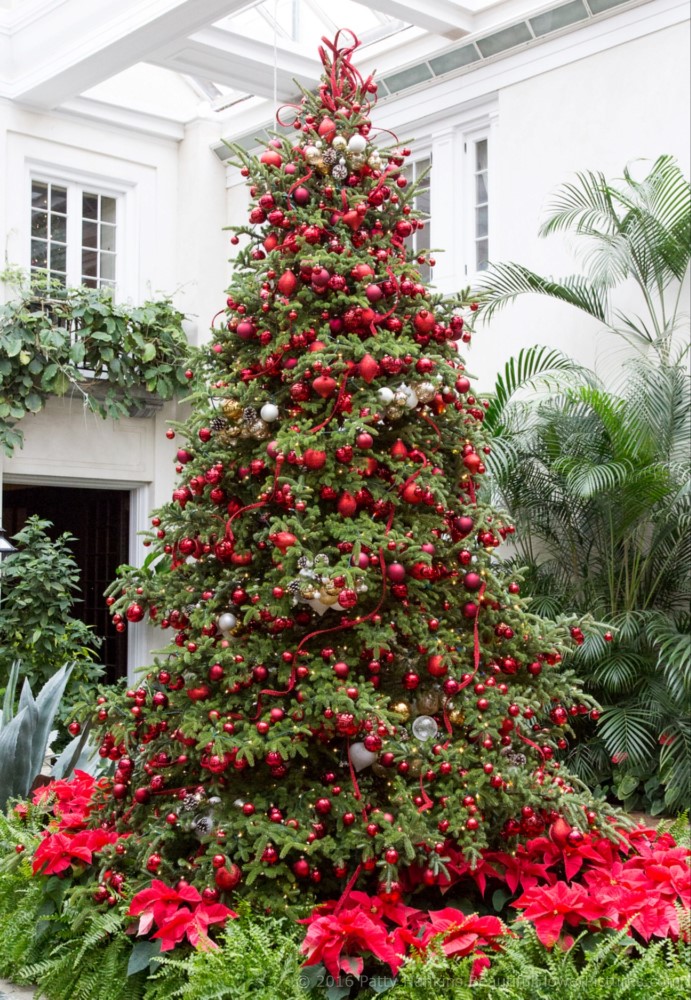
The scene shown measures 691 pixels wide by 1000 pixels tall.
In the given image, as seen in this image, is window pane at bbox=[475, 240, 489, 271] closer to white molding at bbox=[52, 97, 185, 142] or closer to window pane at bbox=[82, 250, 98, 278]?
white molding at bbox=[52, 97, 185, 142]

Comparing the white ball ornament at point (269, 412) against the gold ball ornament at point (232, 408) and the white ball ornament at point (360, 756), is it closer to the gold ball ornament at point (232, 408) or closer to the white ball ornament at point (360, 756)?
the gold ball ornament at point (232, 408)

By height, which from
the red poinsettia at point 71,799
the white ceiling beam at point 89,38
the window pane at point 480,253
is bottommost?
the red poinsettia at point 71,799

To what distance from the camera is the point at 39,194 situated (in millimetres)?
9469

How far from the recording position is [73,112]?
30.7ft

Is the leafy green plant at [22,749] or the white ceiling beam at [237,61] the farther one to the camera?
the white ceiling beam at [237,61]

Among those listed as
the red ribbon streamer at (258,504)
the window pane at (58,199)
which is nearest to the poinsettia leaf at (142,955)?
the red ribbon streamer at (258,504)

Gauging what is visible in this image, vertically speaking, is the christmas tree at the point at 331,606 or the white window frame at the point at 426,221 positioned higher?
the white window frame at the point at 426,221

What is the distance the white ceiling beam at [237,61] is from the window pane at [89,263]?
6.22ft

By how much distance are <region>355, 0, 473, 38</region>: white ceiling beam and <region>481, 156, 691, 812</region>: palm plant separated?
5.42 feet

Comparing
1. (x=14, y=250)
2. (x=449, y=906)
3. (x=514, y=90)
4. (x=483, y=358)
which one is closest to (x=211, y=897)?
(x=449, y=906)

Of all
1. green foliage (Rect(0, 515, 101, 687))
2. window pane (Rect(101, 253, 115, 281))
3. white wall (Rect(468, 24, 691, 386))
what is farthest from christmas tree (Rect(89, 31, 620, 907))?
window pane (Rect(101, 253, 115, 281))

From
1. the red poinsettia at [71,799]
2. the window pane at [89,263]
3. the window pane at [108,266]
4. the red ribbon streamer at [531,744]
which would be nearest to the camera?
the red ribbon streamer at [531,744]

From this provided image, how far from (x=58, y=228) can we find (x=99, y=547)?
3.00 meters

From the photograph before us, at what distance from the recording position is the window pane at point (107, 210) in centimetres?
995
